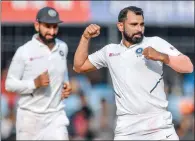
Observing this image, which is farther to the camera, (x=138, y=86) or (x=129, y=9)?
(x=129, y=9)

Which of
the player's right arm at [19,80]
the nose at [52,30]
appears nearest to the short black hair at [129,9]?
the nose at [52,30]

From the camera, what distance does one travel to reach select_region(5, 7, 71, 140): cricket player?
978 cm

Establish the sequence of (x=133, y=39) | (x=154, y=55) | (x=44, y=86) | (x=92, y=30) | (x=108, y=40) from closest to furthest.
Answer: (x=154, y=55), (x=133, y=39), (x=92, y=30), (x=44, y=86), (x=108, y=40)

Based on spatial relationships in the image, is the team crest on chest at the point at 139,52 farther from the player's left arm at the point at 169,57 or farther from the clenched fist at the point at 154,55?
the clenched fist at the point at 154,55

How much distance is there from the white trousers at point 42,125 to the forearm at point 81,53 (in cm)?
178

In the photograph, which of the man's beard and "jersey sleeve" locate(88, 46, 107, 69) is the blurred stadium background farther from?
the man's beard

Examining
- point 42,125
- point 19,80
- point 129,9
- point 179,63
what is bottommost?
point 42,125

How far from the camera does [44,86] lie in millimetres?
9664

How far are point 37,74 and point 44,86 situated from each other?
0.24m

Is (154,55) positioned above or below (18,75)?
above

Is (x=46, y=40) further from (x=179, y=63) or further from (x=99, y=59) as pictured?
(x=179, y=63)

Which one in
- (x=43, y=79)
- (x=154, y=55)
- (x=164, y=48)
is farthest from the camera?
(x=43, y=79)

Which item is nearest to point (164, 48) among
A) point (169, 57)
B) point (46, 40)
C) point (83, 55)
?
point (169, 57)

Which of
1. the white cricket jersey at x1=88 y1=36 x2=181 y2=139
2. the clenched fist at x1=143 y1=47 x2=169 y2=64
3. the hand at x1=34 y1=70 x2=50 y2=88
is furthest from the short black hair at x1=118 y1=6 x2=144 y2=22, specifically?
the hand at x1=34 y1=70 x2=50 y2=88
